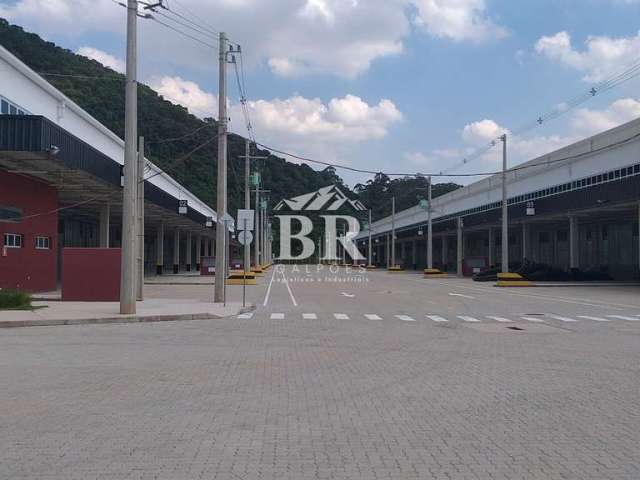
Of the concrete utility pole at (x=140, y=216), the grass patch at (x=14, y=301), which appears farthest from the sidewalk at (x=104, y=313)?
the concrete utility pole at (x=140, y=216)

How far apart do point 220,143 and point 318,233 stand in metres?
99.1

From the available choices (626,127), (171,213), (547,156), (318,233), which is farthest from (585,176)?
(318,233)

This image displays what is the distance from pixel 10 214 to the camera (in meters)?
28.7

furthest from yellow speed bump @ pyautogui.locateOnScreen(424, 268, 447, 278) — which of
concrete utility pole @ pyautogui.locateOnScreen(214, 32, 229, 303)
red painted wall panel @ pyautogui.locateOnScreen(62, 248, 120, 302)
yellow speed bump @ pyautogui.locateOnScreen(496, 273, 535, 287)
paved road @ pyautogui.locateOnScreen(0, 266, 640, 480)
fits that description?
paved road @ pyautogui.locateOnScreen(0, 266, 640, 480)

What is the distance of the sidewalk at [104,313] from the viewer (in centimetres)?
1923

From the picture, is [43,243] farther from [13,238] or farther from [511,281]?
[511,281]

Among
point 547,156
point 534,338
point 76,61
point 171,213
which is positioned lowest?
point 534,338

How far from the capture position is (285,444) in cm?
697

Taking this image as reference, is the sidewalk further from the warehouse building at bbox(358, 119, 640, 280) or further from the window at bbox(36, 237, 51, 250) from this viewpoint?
the warehouse building at bbox(358, 119, 640, 280)

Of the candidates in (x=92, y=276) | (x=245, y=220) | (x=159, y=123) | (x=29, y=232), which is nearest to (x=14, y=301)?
(x=92, y=276)

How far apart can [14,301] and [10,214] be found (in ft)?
24.4

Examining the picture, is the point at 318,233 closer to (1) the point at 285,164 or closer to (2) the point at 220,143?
(1) the point at 285,164

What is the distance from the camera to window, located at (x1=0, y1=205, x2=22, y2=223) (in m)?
28.0

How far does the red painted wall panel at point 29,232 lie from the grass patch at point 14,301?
20.8 feet
